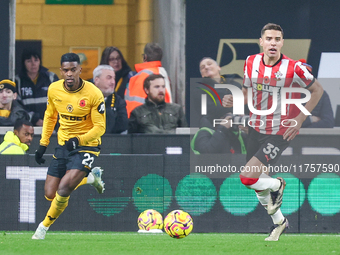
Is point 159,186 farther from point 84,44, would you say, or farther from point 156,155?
point 84,44

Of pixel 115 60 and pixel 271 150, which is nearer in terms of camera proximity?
pixel 271 150

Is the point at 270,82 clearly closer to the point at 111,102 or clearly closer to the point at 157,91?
the point at 157,91

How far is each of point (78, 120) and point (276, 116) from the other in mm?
2317

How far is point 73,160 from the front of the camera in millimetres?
9156

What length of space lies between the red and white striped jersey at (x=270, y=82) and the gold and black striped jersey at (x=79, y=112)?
1.77 metres

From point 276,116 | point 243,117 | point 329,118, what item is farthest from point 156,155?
point 329,118

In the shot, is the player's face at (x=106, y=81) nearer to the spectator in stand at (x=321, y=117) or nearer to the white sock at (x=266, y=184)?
the spectator in stand at (x=321, y=117)

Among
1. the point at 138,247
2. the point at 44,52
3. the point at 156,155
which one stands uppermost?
the point at 44,52

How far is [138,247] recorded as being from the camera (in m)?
8.20

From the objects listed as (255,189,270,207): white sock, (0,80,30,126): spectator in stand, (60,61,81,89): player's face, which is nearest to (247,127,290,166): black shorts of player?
(255,189,270,207): white sock

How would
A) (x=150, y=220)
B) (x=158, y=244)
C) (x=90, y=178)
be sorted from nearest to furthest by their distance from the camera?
(x=158, y=244)
(x=90, y=178)
(x=150, y=220)

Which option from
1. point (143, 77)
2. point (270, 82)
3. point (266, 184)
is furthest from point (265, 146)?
point (143, 77)

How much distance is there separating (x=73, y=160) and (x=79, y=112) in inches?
22.3

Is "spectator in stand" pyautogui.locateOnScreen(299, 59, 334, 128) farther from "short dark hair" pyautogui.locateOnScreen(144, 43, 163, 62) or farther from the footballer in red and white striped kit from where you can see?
the footballer in red and white striped kit
